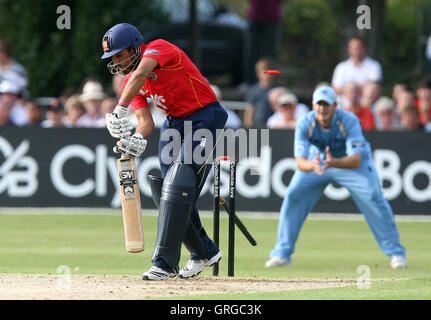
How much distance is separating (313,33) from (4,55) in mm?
15346

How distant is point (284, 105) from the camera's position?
626 inches

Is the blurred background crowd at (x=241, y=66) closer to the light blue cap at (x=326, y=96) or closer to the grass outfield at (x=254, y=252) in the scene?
the grass outfield at (x=254, y=252)

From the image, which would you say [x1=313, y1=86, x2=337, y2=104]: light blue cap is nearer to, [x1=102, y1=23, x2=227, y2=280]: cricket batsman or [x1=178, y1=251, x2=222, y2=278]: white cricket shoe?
[x1=102, y1=23, x2=227, y2=280]: cricket batsman

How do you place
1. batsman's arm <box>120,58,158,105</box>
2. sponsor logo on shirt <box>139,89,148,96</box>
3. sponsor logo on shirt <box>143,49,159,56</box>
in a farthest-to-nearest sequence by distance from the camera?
sponsor logo on shirt <box>139,89,148,96</box> < sponsor logo on shirt <box>143,49,159,56</box> < batsman's arm <box>120,58,158,105</box>

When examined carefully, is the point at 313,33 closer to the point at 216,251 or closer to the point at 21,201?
the point at 21,201

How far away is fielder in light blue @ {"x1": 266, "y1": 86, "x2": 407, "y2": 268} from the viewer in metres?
11.0

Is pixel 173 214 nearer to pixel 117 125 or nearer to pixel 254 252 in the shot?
pixel 117 125

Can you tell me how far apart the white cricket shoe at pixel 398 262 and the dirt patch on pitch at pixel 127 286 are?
192 centimetres

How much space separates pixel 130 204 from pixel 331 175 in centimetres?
367

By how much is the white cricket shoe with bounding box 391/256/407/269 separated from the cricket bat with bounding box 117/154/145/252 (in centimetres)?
373

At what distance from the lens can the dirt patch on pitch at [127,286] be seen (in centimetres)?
767

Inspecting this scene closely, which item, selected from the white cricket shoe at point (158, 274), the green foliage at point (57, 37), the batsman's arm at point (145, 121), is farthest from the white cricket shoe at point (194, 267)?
the green foliage at point (57, 37)

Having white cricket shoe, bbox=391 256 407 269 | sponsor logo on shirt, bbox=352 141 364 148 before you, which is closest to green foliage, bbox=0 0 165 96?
sponsor logo on shirt, bbox=352 141 364 148

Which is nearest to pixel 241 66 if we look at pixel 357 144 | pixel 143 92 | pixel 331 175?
pixel 331 175
